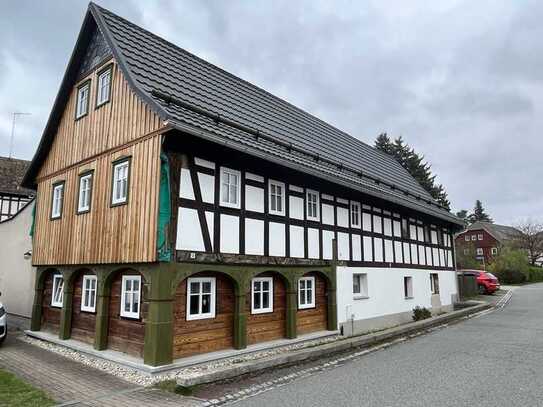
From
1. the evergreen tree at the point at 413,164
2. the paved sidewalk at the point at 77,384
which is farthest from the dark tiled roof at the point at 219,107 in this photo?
the evergreen tree at the point at 413,164

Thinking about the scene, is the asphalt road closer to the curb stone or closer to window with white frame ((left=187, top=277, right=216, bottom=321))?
the curb stone

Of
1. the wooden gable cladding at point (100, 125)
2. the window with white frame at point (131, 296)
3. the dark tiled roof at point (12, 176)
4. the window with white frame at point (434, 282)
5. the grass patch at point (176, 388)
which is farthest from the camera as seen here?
the dark tiled roof at point (12, 176)

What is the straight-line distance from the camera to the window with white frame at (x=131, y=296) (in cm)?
938

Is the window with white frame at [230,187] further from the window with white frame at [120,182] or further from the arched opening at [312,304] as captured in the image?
the arched opening at [312,304]

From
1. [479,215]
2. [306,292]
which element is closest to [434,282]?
[306,292]

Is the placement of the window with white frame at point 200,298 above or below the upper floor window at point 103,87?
below

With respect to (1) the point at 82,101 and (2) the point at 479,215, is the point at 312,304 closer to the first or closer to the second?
(1) the point at 82,101

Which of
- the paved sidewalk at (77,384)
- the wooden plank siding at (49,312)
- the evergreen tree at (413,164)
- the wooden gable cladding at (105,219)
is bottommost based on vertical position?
the paved sidewalk at (77,384)

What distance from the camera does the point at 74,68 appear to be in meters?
12.8

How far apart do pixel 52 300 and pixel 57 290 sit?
0.33 meters

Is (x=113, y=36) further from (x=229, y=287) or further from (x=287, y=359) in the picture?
(x=287, y=359)

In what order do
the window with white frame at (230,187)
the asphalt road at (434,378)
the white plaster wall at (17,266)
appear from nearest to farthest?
1. the asphalt road at (434,378)
2. the window with white frame at (230,187)
3. the white plaster wall at (17,266)

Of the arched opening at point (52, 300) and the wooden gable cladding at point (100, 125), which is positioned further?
the arched opening at point (52, 300)

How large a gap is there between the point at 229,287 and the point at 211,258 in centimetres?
114
